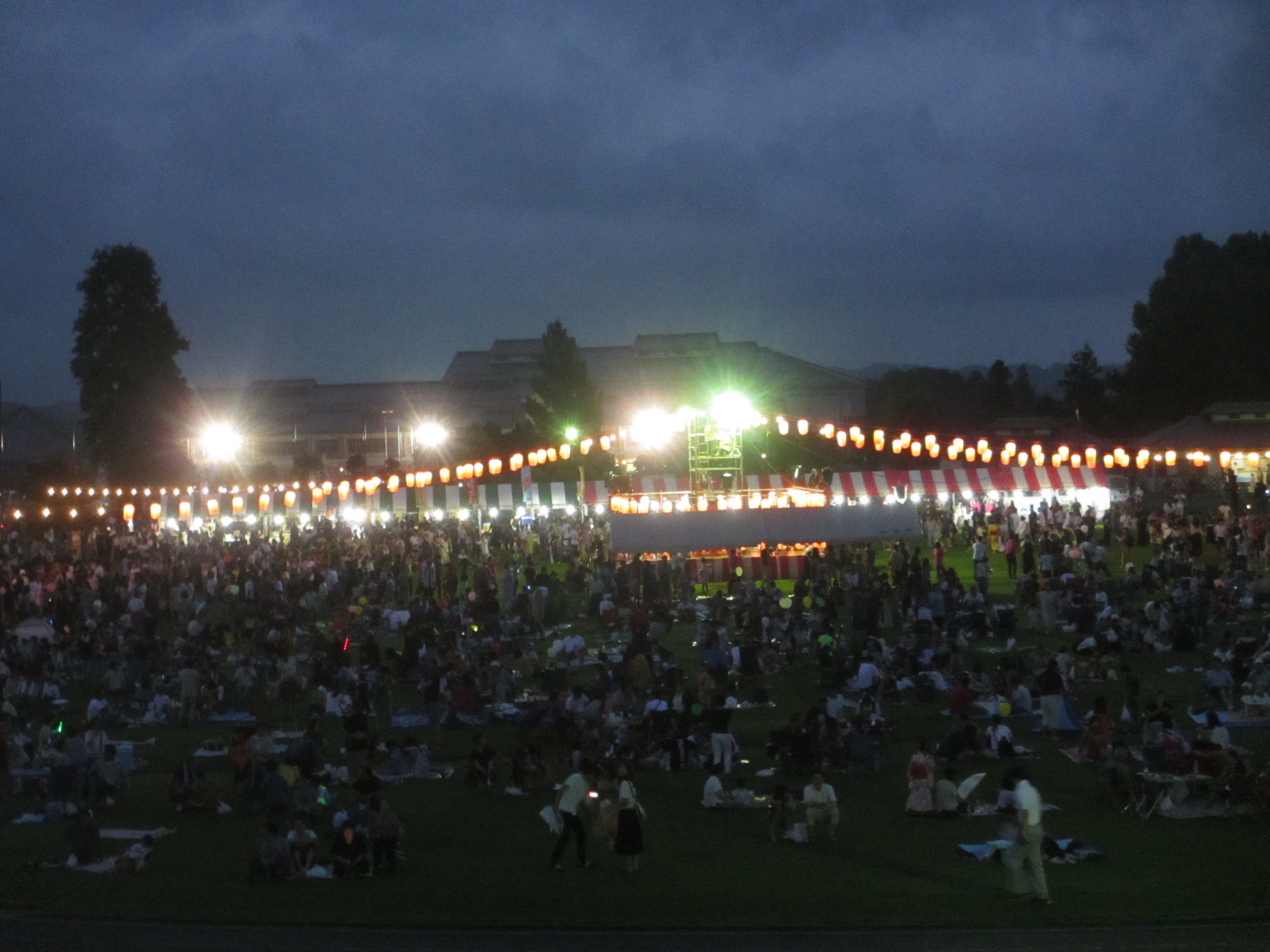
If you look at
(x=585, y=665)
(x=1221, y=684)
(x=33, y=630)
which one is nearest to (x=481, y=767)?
(x=585, y=665)

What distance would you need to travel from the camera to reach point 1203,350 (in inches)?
2537

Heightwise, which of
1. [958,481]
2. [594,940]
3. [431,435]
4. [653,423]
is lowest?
[594,940]

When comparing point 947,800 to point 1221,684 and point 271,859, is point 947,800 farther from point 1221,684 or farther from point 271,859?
point 271,859

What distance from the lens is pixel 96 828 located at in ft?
42.4

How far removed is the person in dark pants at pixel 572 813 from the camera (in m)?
12.2

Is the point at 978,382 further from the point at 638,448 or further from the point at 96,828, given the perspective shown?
the point at 96,828

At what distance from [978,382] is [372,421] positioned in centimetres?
5745

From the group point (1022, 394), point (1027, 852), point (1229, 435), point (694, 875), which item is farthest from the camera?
point (1022, 394)

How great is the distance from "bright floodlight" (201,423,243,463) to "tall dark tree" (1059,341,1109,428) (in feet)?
126

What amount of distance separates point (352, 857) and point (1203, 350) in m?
60.9

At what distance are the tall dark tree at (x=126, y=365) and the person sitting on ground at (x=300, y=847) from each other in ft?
160

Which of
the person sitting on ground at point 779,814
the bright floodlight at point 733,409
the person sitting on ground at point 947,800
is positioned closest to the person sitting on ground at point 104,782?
the person sitting on ground at point 779,814

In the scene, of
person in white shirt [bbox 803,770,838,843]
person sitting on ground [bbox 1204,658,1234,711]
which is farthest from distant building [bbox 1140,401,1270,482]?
person in white shirt [bbox 803,770,838,843]

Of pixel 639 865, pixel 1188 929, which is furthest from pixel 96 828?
pixel 1188 929
